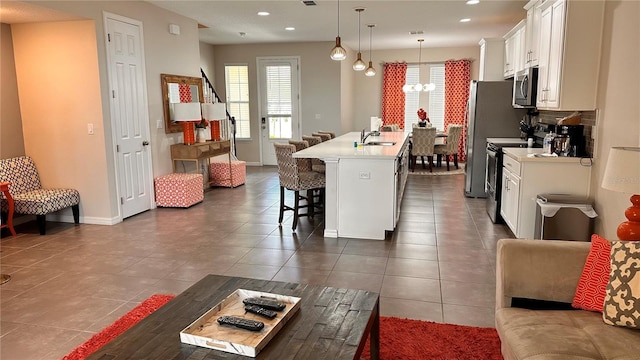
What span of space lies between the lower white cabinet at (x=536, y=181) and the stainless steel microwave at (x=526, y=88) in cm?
94

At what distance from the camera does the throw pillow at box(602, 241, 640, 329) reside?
1887mm

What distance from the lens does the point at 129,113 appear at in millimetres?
5449

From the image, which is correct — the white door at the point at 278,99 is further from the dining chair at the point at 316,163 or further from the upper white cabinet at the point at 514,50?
the upper white cabinet at the point at 514,50

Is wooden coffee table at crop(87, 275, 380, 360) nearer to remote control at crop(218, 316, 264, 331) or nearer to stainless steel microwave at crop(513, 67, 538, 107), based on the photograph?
remote control at crop(218, 316, 264, 331)

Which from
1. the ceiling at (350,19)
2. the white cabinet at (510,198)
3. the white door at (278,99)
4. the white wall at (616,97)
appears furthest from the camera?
the white door at (278,99)

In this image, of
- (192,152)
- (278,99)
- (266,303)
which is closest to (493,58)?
(278,99)

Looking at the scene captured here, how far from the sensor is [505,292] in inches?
86.3

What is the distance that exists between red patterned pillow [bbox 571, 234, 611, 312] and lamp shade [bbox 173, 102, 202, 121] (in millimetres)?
5304

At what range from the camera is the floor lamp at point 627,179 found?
85.3 inches

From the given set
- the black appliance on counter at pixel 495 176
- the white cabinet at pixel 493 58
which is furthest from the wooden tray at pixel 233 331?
the white cabinet at pixel 493 58

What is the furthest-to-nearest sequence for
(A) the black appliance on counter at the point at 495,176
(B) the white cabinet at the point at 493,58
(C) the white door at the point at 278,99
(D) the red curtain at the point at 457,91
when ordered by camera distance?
(D) the red curtain at the point at 457,91, (C) the white door at the point at 278,99, (B) the white cabinet at the point at 493,58, (A) the black appliance on counter at the point at 495,176

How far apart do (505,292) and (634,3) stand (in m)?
2.54

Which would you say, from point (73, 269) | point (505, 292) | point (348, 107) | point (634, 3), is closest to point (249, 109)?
point (348, 107)

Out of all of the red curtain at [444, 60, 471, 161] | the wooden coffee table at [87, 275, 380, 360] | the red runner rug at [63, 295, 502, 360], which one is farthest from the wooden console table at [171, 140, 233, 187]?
the red curtain at [444, 60, 471, 161]
